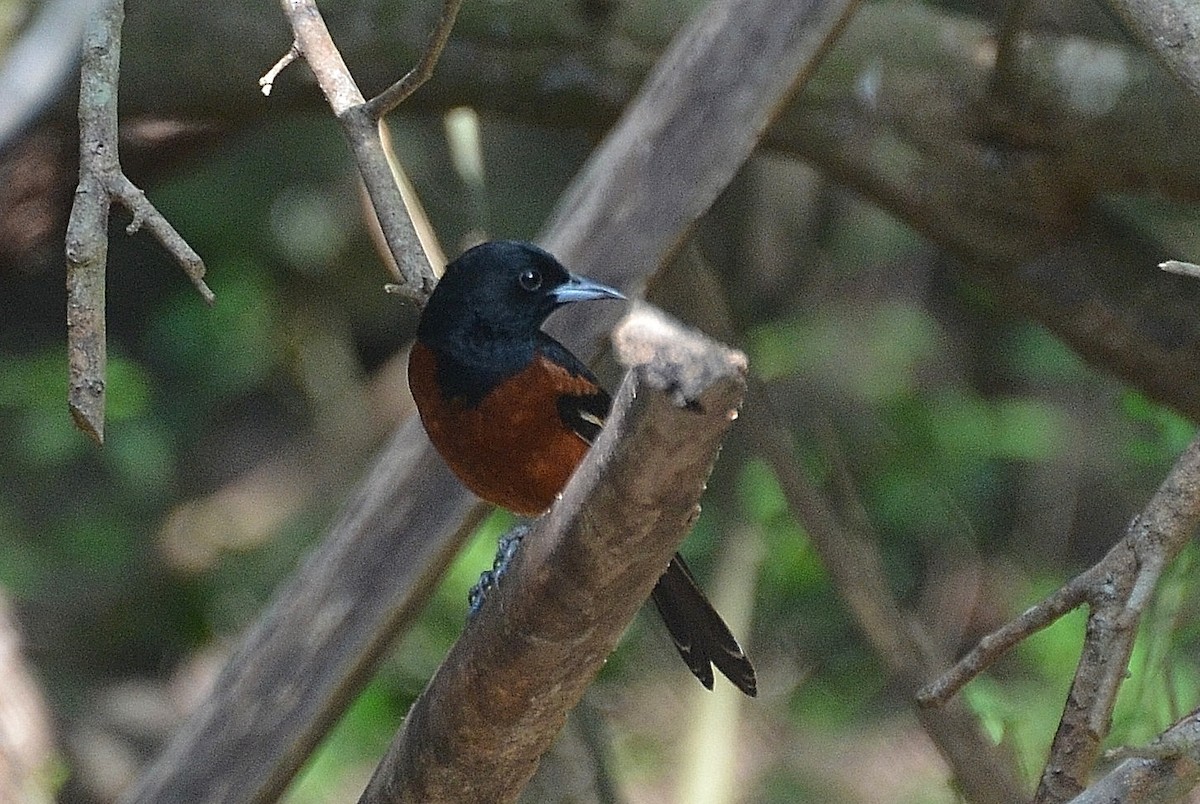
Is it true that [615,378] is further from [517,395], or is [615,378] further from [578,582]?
[578,582]

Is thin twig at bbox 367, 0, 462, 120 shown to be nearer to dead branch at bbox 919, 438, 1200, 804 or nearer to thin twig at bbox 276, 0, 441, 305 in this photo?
thin twig at bbox 276, 0, 441, 305

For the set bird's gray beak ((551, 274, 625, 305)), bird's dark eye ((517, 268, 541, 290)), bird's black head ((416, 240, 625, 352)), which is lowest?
bird's black head ((416, 240, 625, 352))

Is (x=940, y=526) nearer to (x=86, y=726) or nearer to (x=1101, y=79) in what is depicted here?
(x=1101, y=79)

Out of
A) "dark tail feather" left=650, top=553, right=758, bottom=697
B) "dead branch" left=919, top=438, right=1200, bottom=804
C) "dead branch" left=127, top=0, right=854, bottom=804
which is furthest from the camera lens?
"dark tail feather" left=650, top=553, right=758, bottom=697

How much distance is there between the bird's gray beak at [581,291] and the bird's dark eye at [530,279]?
0.04m

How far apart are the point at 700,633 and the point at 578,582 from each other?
52.2 inches

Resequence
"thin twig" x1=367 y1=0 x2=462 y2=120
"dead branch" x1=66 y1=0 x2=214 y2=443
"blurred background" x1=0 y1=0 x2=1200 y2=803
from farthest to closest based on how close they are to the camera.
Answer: "blurred background" x1=0 y1=0 x2=1200 y2=803, "thin twig" x1=367 y1=0 x2=462 y2=120, "dead branch" x1=66 y1=0 x2=214 y2=443

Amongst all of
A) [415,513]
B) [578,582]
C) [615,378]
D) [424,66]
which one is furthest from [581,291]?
[615,378]

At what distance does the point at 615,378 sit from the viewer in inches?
175

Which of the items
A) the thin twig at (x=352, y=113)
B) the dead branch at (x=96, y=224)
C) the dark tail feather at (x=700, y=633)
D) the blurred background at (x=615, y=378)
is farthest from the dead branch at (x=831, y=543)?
the dead branch at (x=96, y=224)

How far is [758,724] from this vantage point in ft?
18.3

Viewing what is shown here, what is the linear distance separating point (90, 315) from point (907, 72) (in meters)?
2.34

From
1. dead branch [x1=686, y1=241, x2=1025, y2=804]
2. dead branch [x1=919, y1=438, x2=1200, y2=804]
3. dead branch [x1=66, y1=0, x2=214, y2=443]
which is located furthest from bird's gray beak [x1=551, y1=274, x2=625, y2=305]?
dead branch [x1=919, y1=438, x2=1200, y2=804]

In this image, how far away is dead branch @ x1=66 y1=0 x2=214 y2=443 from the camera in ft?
6.40
